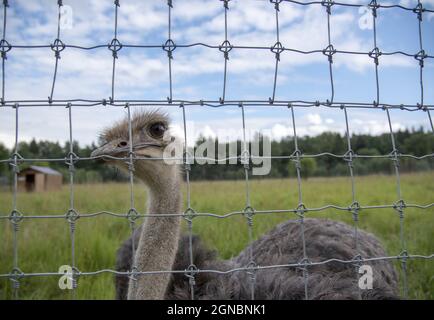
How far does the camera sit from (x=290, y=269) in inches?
114

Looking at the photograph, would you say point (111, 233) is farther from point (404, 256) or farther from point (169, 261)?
point (404, 256)

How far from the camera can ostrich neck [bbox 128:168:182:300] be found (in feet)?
7.57

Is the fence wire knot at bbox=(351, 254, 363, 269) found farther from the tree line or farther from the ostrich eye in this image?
the ostrich eye

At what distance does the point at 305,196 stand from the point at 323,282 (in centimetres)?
862

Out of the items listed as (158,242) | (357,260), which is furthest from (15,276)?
(357,260)

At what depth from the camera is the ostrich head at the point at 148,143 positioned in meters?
2.41

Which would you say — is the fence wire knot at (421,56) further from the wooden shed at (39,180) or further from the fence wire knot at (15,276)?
the wooden shed at (39,180)

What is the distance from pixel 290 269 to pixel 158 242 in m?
0.93

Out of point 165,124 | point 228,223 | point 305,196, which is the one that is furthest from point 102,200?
point 165,124

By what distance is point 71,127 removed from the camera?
1.85 m

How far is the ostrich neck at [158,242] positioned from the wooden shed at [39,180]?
12.8m

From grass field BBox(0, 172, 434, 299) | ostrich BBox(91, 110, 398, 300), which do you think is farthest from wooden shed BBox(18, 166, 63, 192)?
ostrich BBox(91, 110, 398, 300)
